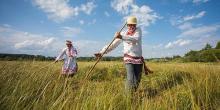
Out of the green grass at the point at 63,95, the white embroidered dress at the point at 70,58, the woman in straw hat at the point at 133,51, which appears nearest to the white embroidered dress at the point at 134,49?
the woman in straw hat at the point at 133,51

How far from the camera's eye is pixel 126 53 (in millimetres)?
6727

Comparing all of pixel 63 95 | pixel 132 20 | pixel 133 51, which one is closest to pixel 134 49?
pixel 133 51

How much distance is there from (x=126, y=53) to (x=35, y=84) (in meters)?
2.95

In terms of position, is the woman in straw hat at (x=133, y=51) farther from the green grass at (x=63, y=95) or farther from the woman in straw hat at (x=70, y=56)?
the woman in straw hat at (x=70, y=56)

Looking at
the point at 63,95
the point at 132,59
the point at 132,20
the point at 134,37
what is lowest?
the point at 63,95

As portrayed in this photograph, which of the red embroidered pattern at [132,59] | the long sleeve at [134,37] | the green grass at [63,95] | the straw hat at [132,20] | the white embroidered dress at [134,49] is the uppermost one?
the straw hat at [132,20]

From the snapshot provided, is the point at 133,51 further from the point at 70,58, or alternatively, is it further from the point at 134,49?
the point at 70,58

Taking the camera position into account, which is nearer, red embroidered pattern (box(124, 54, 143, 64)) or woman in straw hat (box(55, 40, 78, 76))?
red embroidered pattern (box(124, 54, 143, 64))

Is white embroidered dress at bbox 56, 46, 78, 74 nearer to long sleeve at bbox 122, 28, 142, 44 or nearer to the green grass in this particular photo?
long sleeve at bbox 122, 28, 142, 44

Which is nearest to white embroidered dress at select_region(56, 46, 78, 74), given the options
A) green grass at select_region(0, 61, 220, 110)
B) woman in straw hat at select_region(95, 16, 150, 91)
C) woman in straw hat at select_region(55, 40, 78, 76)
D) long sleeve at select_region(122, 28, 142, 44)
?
woman in straw hat at select_region(55, 40, 78, 76)

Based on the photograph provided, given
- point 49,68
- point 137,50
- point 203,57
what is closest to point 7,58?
point 49,68

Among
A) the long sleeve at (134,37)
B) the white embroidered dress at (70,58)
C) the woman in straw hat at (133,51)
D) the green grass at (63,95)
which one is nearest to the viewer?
the green grass at (63,95)

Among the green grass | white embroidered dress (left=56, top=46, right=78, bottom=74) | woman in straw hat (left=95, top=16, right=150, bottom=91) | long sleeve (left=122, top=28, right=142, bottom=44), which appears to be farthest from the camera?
white embroidered dress (left=56, top=46, right=78, bottom=74)

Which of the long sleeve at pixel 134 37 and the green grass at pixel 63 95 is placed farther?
the long sleeve at pixel 134 37
